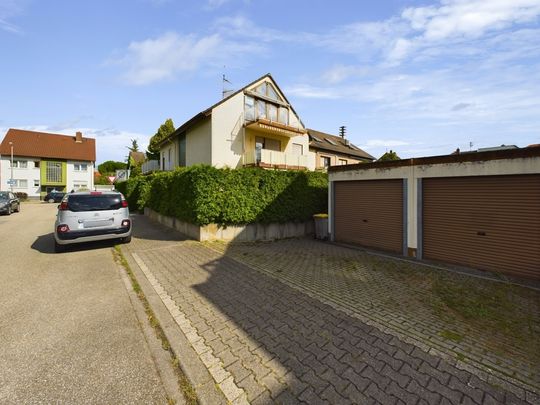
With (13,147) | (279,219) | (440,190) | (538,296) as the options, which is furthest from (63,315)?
(13,147)

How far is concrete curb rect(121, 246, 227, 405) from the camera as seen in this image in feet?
8.36

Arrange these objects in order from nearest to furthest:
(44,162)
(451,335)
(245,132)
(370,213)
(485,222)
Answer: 1. (451,335)
2. (485,222)
3. (370,213)
4. (245,132)
5. (44,162)

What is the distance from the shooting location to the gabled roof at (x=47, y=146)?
38.4 metres

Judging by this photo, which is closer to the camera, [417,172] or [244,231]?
[417,172]

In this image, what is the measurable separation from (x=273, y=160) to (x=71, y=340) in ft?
44.7

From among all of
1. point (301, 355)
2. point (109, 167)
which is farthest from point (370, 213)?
point (109, 167)

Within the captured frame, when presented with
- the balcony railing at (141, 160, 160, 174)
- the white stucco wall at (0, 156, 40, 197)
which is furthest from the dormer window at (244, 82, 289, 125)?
the white stucco wall at (0, 156, 40, 197)

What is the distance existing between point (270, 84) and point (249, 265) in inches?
580

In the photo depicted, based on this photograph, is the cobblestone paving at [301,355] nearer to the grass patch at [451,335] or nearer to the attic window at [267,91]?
the grass patch at [451,335]

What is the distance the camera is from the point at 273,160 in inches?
627

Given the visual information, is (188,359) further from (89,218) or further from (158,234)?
(158,234)

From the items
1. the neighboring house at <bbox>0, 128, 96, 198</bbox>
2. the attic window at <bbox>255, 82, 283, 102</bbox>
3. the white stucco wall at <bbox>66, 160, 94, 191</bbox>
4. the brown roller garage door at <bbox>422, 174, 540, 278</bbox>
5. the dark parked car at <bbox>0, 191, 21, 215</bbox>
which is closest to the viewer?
the brown roller garage door at <bbox>422, 174, 540, 278</bbox>

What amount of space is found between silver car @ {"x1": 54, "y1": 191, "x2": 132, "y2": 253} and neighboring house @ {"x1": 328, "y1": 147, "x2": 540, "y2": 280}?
870 cm

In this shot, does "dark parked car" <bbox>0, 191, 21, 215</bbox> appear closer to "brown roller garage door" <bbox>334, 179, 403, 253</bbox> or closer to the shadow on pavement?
the shadow on pavement
